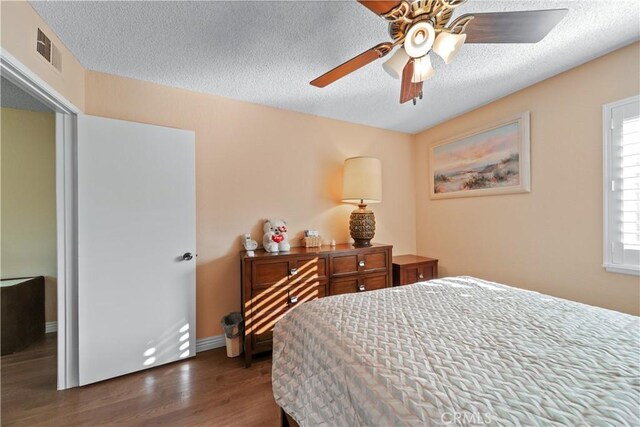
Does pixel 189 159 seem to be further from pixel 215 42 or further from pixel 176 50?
pixel 215 42

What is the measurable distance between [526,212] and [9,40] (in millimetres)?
3673

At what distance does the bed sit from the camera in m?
2.12

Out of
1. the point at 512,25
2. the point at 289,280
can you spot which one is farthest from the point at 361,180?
the point at 512,25

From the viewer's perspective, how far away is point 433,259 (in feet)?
9.83

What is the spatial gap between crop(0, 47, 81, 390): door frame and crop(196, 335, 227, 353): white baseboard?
0.81m

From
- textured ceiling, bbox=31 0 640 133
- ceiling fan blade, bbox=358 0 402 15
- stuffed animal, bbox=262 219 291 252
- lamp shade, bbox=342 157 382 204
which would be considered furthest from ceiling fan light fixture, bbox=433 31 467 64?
stuffed animal, bbox=262 219 291 252

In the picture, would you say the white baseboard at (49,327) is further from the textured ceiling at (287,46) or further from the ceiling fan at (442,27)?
the ceiling fan at (442,27)

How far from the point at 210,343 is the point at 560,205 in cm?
328

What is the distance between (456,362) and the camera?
793 mm

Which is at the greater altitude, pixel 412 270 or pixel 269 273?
pixel 269 273

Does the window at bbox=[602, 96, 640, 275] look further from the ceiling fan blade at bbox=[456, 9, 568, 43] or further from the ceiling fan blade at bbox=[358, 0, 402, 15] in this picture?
the ceiling fan blade at bbox=[358, 0, 402, 15]

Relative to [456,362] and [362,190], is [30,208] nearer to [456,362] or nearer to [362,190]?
[362,190]

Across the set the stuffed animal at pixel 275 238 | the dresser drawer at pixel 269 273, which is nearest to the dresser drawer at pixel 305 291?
the dresser drawer at pixel 269 273

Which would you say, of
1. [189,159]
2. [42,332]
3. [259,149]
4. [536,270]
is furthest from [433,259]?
[42,332]
